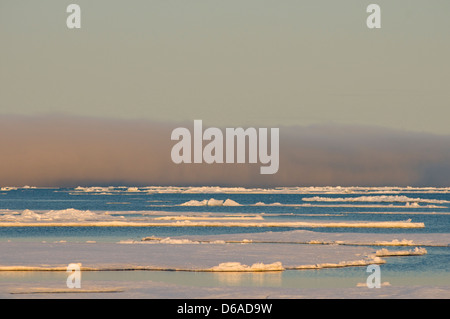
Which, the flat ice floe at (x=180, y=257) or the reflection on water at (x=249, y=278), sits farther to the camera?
the flat ice floe at (x=180, y=257)

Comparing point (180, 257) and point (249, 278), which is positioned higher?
point (180, 257)

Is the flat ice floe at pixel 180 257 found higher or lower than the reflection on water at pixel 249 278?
higher

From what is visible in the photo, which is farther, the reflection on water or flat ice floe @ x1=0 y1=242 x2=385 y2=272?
flat ice floe @ x1=0 y1=242 x2=385 y2=272

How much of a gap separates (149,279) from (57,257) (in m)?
5.29

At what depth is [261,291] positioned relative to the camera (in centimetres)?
1802

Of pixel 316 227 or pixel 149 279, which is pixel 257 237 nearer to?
pixel 316 227

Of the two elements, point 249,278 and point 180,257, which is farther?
point 180,257

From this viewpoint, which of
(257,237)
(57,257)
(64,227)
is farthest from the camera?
(64,227)

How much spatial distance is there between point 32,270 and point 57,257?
2814 millimetres

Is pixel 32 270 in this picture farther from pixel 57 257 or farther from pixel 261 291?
pixel 261 291

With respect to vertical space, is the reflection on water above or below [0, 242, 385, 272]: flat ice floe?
below
